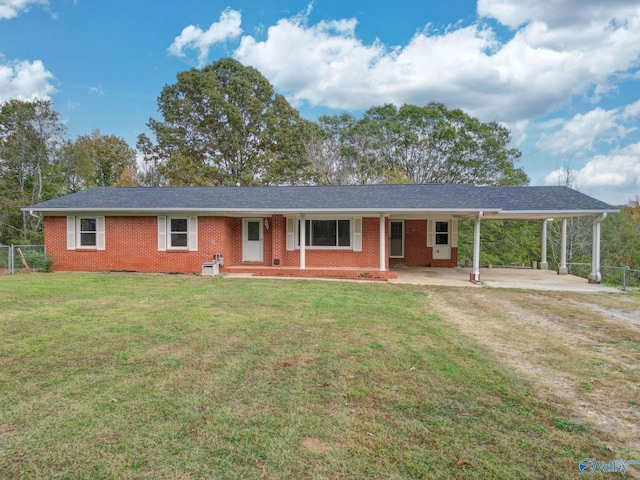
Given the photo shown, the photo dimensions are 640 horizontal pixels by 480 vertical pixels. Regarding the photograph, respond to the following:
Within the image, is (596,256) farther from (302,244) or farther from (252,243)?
(252,243)

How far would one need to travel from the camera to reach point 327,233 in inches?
582

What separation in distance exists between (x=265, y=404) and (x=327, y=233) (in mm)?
11606

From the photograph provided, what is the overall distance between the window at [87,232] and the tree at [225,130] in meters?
14.4

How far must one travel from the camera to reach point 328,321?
6.59 meters

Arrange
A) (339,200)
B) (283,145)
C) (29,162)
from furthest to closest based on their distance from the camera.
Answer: (283,145), (29,162), (339,200)

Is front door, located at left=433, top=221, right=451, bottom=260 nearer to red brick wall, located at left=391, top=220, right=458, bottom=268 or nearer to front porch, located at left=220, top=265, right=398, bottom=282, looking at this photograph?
red brick wall, located at left=391, top=220, right=458, bottom=268

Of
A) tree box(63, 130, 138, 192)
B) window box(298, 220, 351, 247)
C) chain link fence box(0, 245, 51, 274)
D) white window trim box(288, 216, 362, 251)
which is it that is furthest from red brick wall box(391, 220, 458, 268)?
tree box(63, 130, 138, 192)

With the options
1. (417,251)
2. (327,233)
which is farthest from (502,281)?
(327,233)

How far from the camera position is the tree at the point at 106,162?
27.4 metres

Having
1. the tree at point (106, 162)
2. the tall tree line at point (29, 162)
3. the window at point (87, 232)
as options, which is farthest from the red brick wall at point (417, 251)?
the tree at point (106, 162)

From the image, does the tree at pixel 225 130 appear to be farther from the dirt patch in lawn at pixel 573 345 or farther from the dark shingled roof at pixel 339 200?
the dirt patch in lawn at pixel 573 345

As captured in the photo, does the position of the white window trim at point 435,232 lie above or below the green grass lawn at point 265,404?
above

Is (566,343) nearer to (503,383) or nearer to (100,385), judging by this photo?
(503,383)

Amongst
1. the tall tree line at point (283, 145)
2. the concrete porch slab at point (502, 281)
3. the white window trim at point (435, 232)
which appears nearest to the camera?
the concrete porch slab at point (502, 281)
